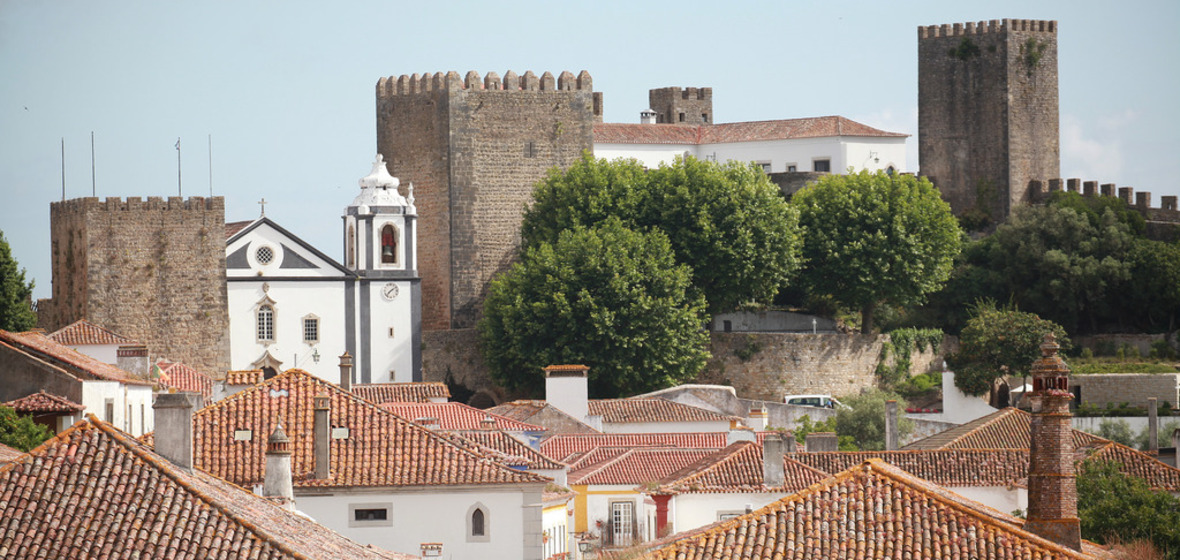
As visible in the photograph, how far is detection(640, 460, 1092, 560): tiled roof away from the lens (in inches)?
987

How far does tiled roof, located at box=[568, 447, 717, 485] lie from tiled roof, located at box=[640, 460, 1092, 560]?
2142 cm

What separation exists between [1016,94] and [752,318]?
12.4 meters

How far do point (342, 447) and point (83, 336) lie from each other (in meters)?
29.9

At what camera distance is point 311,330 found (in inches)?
2958

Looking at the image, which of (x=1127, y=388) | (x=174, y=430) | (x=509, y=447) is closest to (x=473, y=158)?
(x=1127, y=388)

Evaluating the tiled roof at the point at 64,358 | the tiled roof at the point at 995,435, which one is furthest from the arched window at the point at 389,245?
the tiled roof at the point at 64,358

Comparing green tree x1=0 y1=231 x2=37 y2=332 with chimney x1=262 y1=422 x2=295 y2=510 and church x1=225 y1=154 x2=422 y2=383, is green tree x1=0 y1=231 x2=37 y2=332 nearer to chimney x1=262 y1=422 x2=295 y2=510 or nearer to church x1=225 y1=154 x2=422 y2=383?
church x1=225 y1=154 x2=422 y2=383

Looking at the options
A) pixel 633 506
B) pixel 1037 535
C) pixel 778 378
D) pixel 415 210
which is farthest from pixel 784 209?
pixel 1037 535

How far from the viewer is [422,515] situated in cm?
3550

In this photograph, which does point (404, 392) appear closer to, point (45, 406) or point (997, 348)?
point (45, 406)

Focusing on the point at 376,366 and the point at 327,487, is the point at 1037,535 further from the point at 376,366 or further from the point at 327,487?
the point at 376,366

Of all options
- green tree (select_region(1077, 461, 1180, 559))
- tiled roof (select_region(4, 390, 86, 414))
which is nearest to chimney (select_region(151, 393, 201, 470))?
green tree (select_region(1077, 461, 1180, 559))

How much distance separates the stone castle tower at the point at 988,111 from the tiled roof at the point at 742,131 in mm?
3034

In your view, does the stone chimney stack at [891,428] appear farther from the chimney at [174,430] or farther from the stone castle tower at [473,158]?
the chimney at [174,430]
